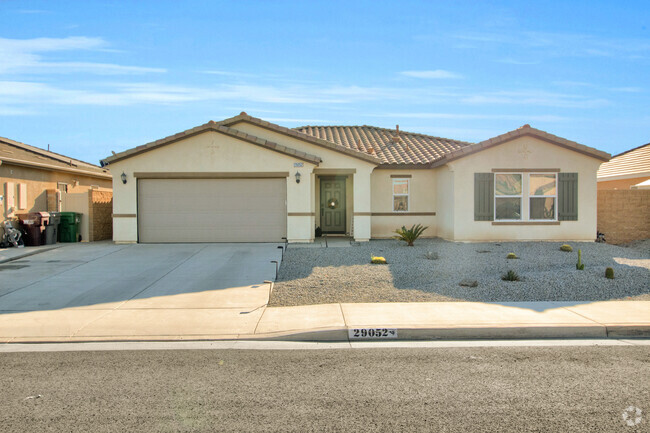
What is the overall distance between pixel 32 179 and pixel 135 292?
11.5 metres

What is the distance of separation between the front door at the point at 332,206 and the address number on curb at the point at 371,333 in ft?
42.1

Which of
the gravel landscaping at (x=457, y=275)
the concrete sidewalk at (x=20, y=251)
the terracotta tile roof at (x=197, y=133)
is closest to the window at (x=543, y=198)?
the gravel landscaping at (x=457, y=275)

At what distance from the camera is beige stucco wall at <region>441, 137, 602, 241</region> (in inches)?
650

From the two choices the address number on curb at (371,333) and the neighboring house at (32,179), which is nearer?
the address number on curb at (371,333)

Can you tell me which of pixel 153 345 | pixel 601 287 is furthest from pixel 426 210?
pixel 153 345

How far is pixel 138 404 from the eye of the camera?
4.60 meters

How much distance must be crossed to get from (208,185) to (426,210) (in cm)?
817

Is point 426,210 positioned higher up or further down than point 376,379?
higher up

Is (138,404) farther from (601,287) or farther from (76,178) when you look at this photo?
(76,178)

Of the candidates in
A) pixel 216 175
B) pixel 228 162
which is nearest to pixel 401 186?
pixel 228 162

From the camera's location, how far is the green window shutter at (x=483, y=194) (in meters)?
16.5

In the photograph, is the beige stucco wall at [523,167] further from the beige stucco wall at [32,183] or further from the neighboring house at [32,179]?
the beige stucco wall at [32,183]

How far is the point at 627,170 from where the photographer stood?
72.7 ft

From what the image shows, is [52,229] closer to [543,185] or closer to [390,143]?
[390,143]
